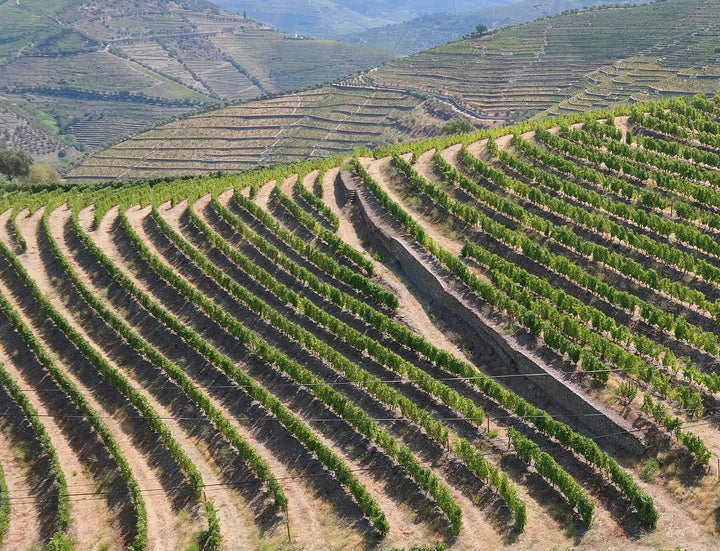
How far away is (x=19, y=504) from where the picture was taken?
3584cm

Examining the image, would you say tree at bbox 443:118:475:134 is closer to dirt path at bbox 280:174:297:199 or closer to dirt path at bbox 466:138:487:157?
dirt path at bbox 466:138:487:157

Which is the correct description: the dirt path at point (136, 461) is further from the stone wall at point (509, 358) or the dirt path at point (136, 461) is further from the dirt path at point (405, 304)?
the stone wall at point (509, 358)

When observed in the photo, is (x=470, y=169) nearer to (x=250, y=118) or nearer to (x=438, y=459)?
(x=438, y=459)

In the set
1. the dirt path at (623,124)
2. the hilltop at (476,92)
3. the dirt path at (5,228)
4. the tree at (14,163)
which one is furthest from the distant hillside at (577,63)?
the dirt path at (5,228)

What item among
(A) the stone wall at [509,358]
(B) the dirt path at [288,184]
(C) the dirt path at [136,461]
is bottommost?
(C) the dirt path at [136,461]

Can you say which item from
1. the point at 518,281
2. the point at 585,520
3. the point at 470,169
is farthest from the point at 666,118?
the point at 585,520

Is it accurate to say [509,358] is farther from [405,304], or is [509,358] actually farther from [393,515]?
[393,515]

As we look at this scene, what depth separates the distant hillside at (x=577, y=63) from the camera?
126m

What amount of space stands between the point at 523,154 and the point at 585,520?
35407 millimetres

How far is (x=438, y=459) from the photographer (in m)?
33.4

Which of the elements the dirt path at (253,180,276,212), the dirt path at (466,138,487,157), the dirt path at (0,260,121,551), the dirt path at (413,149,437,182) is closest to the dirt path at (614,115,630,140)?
the dirt path at (466,138,487,157)

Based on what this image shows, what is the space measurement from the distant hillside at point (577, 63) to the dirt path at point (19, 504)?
100489mm

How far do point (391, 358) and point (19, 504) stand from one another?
17.9m

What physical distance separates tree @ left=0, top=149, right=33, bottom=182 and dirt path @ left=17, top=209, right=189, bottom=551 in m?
Answer: 37.6
